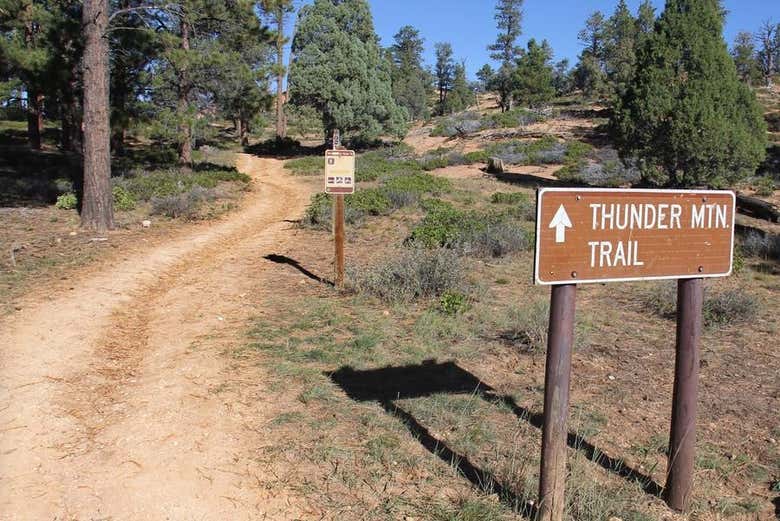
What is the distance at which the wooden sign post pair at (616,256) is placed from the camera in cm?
283

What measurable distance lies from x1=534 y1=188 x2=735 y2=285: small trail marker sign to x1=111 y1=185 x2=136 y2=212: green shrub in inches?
500

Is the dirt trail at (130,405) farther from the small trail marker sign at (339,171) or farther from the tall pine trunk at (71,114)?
the tall pine trunk at (71,114)

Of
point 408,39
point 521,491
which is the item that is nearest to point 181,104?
point 521,491

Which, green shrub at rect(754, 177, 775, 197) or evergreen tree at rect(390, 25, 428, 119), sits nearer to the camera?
green shrub at rect(754, 177, 775, 197)

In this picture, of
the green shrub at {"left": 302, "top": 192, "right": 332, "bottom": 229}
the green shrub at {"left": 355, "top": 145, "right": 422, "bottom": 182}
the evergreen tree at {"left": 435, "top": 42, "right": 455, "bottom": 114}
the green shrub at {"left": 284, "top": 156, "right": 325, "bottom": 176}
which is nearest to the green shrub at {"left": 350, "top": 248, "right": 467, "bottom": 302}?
the green shrub at {"left": 302, "top": 192, "right": 332, "bottom": 229}

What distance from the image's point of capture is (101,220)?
11.5 meters

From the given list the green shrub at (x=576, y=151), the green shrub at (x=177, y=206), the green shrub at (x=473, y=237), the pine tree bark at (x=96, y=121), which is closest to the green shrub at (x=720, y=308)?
the green shrub at (x=473, y=237)

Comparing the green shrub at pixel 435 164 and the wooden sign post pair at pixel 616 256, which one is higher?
the green shrub at pixel 435 164

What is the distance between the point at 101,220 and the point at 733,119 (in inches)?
608

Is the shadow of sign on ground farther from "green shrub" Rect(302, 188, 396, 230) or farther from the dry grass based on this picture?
"green shrub" Rect(302, 188, 396, 230)

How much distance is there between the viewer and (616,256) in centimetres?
295

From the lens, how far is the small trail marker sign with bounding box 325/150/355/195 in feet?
26.0

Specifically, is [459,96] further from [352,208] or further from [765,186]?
[352,208]

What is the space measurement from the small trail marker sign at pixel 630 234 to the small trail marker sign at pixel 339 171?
5216 millimetres
